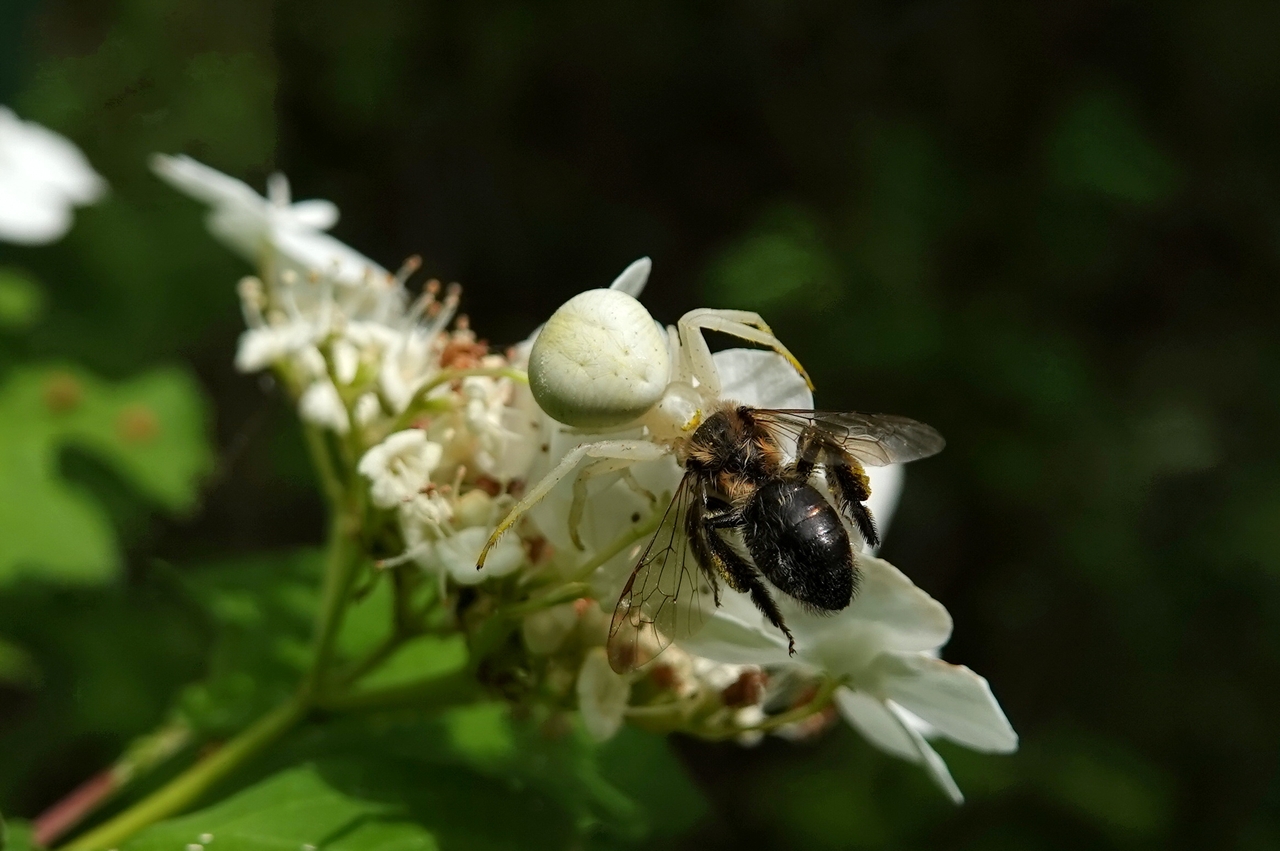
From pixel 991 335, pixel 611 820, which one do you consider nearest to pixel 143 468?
pixel 611 820

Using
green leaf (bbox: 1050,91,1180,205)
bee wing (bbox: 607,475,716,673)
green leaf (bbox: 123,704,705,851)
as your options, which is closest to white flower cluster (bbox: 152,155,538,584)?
bee wing (bbox: 607,475,716,673)

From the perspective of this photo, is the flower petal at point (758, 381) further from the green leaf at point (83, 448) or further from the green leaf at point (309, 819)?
the green leaf at point (83, 448)

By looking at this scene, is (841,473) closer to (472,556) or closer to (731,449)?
(731,449)

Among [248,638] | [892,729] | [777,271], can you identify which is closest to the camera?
[892,729]

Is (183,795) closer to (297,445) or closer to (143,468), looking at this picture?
(143,468)

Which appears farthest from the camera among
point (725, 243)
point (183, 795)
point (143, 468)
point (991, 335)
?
point (725, 243)

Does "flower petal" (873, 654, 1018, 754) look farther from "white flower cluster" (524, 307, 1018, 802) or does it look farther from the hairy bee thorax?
the hairy bee thorax

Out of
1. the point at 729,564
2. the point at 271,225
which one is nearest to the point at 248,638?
the point at 271,225
